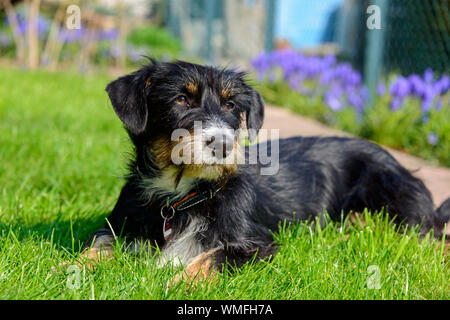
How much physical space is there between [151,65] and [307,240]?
1647mm

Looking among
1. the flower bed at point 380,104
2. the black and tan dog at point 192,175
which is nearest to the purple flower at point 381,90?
the flower bed at point 380,104

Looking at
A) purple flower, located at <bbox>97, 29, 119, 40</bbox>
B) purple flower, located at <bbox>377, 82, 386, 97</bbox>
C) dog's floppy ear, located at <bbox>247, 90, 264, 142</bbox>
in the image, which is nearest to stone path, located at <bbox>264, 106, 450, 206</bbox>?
purple flower, located at <bbox>377, 82, 386, 97</bbox>

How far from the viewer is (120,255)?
2867mm

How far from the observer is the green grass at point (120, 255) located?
8.21 ft

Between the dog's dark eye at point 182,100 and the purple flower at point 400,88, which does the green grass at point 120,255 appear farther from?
the purple flower at point 400,88

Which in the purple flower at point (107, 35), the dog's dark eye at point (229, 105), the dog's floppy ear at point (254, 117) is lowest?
the dog's floppy ear at point (254, 117)

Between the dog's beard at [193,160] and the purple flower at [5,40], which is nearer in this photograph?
the dog's beard at [193,160]

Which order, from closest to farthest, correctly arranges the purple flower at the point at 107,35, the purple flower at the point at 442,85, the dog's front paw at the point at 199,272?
the dog's front paw at the point at 199,272, the purple flower at the point at 442,85, the purple flower at the point at 107,35

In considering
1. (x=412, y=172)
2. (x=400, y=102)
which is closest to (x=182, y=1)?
(x=400, y=102)

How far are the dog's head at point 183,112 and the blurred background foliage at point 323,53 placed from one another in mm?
580

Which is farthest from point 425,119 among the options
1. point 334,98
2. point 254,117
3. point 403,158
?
point 254,117

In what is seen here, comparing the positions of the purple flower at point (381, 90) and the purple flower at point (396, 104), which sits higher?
the purple flower at point (381, 90)

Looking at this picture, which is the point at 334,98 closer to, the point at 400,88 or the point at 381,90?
the point at 381,90

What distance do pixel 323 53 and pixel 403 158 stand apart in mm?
6841
